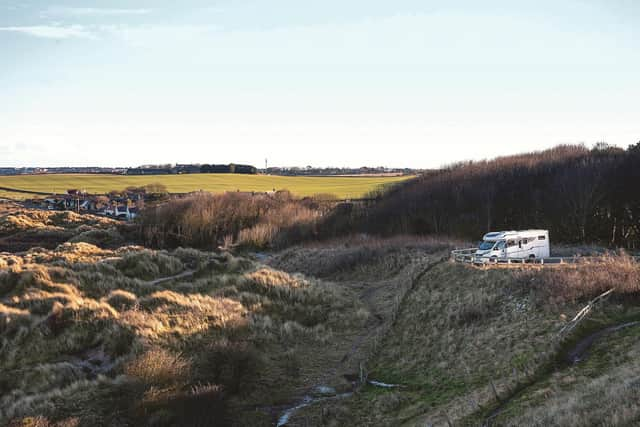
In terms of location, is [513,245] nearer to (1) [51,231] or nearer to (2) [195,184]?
(1) [51,231]

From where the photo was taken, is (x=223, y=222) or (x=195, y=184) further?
(x=195, y=184)

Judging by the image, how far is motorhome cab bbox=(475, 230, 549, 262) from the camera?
3150cm

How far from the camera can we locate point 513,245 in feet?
105

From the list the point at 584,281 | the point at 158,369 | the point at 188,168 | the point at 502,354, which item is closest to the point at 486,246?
the point at 584,281

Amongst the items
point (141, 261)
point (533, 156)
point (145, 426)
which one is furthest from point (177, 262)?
point (533, 156)

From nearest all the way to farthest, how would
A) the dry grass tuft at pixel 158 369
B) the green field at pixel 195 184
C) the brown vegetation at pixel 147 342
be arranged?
the brown vegetation at pixel 147 342 < the dry grass tuft at pixel 158 369 < the green field at pixel 195 184

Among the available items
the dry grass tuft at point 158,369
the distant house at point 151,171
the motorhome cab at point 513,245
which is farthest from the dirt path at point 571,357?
the distant house at point 151,171

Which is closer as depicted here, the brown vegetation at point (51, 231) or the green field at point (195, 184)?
the brown vegetation at point (51, 231)

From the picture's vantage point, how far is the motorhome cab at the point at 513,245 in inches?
1240

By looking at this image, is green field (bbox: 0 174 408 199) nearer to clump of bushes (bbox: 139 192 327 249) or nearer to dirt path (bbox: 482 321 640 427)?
clump of bushes (bbox: 139 192 327 249)

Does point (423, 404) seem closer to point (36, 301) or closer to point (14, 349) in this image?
point (14, 349)

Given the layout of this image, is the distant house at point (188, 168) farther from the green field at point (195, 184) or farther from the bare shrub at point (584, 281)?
the bare shrub at point (584, 281)

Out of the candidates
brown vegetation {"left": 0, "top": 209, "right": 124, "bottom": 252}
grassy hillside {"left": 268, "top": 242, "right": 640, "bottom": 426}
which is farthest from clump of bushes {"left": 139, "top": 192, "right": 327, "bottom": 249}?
grassy hillside {"left": 268, "top": 242, "right": 640, "bottom": 426}

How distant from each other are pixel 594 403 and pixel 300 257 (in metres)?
43.4
